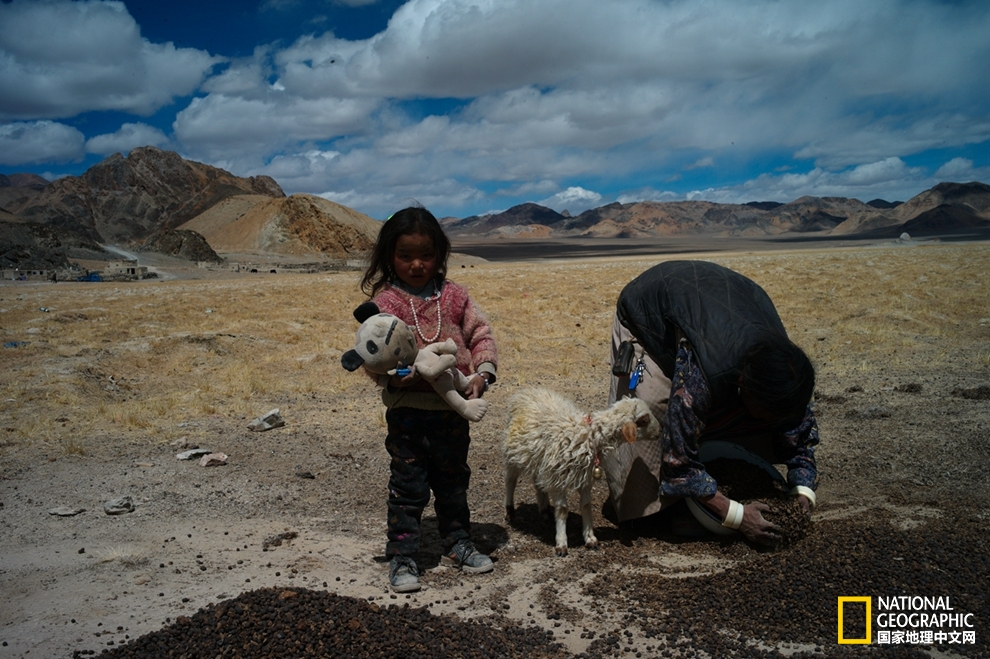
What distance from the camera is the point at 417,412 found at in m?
4.04

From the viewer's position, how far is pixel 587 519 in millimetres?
4477

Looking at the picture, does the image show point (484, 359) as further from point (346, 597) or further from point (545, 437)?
point (346, 597)

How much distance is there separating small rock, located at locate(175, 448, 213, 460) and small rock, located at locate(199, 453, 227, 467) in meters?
0.18

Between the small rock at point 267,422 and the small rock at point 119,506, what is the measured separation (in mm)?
Result: 2333

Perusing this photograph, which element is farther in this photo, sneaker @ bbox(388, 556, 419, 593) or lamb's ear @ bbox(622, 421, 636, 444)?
lamb's ear @ bbox(622, 421, 636, 444)

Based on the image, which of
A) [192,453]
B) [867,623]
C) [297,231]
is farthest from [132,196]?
[867,623]

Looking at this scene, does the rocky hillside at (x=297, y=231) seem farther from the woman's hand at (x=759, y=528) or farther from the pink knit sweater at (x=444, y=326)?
the woman's hand at (x=759, y=528)

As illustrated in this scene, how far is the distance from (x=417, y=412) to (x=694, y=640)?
189 centimetres

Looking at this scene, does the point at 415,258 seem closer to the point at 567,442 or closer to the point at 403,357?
the point at 403,357

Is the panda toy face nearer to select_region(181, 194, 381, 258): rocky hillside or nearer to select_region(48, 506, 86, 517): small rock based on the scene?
select_region(48, 506, 86, 517): small rock

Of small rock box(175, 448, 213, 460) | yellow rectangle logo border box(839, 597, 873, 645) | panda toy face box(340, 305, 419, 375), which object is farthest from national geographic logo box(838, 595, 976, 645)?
small rock box(175, 448, 213, 460)

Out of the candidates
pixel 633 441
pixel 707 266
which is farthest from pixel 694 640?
pixel 707 266

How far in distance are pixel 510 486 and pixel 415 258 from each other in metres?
1.84

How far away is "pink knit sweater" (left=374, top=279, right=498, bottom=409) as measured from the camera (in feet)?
13.2
